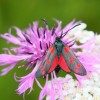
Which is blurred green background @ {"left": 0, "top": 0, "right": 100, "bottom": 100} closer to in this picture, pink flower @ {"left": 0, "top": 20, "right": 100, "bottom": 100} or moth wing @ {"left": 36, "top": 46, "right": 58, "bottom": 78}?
pink flower @ {"left": 0, "top": 20, "right": 100, "bottom": 100}

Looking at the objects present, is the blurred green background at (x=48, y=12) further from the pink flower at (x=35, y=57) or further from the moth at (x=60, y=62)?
the moth at (x=60, y=62)

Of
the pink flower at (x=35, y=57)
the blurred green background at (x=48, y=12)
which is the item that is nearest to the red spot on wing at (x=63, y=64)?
the pink flower at (x=35, y=57)

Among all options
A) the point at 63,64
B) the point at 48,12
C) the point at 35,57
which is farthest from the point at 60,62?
the point at 48,12

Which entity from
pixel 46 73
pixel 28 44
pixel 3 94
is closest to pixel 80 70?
pixel 46 73

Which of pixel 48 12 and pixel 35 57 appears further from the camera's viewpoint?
pixel 48 12

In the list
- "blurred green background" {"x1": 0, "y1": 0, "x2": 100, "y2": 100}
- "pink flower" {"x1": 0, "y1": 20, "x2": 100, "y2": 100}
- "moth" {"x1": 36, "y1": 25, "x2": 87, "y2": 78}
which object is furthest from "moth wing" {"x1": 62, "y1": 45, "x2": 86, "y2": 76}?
"blurred green background" {"x1": 0, "y1": 0, "x2": 100, "y2": 100}

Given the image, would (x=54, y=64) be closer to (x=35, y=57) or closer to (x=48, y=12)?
(x=35, y=57)

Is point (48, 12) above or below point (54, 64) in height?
above
